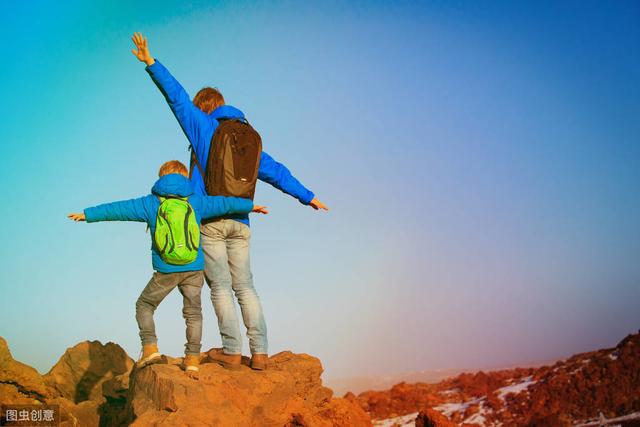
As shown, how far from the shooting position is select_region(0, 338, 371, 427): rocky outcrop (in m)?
6.49

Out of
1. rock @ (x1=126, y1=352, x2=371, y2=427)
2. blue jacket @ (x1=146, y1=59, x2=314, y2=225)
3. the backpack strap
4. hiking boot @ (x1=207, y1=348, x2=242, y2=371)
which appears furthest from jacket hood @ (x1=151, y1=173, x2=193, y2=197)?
hiking boot @ (x1=207, y1=348, x2=242, y2=371)

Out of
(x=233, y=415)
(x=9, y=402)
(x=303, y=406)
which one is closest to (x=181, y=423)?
(x=233, y=415)

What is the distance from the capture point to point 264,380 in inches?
290

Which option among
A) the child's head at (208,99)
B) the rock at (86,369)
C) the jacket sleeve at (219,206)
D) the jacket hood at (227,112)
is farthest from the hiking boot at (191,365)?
the rock at (86,369)

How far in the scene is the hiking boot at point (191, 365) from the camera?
6.79 metres

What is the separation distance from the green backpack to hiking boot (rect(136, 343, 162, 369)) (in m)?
1.14

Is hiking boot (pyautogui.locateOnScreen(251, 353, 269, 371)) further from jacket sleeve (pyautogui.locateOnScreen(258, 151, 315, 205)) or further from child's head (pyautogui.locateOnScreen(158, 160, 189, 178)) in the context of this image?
child's head (pyautogui.locateOnScreen(158, 160, 189, 178))

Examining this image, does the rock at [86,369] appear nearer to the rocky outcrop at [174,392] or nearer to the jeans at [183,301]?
the rocky outcrop at [174,392]

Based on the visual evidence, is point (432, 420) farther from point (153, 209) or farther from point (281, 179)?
point (153, 209)

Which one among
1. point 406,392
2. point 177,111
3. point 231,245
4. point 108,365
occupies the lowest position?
point 406,392

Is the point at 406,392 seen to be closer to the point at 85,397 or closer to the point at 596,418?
the point at 596,418

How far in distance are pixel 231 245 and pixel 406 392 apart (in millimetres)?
11923

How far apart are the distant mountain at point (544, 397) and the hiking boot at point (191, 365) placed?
7.53 meters

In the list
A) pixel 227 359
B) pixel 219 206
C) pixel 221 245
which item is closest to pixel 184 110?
pixel 219 206
